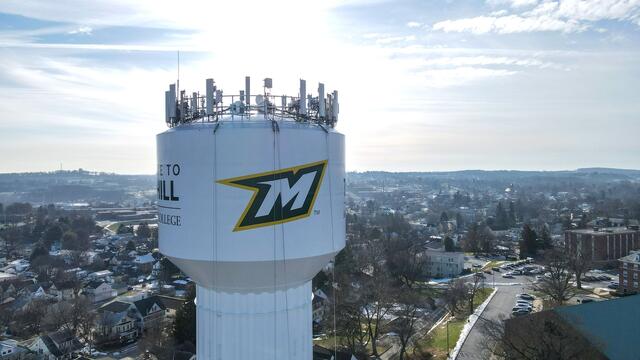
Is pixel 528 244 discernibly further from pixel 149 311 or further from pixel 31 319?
pixel 31 319

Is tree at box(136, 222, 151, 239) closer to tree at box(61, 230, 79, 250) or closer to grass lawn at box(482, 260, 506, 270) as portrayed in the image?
tree at box(61, 230, 79, 250)

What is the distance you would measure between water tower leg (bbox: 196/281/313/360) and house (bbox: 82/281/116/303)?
3214cm

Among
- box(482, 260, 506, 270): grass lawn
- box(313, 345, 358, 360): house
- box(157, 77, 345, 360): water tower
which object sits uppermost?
box(157, 77, 345, 360): water tower

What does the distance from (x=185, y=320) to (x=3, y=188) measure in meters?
193

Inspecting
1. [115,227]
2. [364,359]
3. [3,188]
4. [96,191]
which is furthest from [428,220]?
[3,188]

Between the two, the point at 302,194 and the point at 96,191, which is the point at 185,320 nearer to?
the point at 302,194

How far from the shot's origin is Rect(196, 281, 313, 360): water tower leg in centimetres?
494

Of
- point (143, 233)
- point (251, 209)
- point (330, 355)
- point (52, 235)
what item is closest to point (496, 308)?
point (330, 355)

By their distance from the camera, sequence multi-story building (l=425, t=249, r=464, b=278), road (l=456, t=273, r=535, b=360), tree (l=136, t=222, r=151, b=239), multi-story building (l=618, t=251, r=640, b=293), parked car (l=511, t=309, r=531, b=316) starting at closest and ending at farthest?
1. road (l=456, t=273, r=535, b=360)
2. parked car (l=511, t=309, r=531, b=316)
3. multi-story building (l=618, t=251, r=640, b=293)
4. multi-story building (l=425, t=249, r=464, b=278)
5. tree (l=136, t=222, r=151, b=239)

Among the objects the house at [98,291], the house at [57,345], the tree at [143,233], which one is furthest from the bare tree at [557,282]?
the tree at [143,233]

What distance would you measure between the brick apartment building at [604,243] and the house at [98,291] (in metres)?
36.6

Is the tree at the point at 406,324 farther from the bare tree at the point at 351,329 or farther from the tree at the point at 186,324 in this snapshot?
the tree at the point at 186,324

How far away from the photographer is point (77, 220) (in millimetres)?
67750

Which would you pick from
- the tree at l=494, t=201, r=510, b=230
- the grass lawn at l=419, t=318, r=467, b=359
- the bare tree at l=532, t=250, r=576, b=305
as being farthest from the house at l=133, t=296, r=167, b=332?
the tree at l=494, t=201, r=510, b=230
